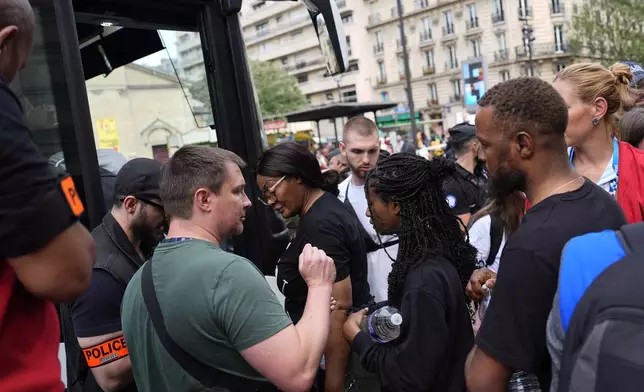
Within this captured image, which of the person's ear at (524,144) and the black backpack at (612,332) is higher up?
the person's ear at (524,144)

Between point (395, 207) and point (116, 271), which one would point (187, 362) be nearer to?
point (116, 271)

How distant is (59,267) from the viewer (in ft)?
4.23

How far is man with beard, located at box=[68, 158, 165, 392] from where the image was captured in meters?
2.44

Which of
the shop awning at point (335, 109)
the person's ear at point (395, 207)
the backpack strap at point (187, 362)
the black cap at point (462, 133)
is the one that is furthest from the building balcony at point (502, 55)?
the backpack strap at point (187, 362)

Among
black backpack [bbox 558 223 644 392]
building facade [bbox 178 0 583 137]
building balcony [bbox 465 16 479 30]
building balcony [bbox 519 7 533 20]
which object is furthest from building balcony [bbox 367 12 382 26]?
black backpack [bbox 558 223 644 392]

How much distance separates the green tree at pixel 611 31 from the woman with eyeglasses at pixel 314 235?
32.1m

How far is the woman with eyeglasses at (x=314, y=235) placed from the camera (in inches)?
117

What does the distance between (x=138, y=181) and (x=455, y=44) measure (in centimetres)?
5925

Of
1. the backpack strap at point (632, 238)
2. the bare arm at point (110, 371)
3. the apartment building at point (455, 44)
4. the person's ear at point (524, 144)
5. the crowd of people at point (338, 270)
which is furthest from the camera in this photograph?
the apartment building at point (455, 44)

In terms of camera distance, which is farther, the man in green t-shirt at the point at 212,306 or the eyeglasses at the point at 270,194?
the eyeglasses at the point at 270,194

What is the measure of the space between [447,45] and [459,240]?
59.8m

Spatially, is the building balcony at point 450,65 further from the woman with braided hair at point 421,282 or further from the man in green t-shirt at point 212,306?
the man in green t-shirt at point 212,306

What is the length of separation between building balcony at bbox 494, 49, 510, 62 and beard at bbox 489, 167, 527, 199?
5558 centimetres

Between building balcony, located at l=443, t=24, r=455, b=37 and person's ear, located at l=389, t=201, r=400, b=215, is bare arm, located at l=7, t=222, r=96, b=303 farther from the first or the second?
building balcony, located at l=443, t=24, r=455, b=37
